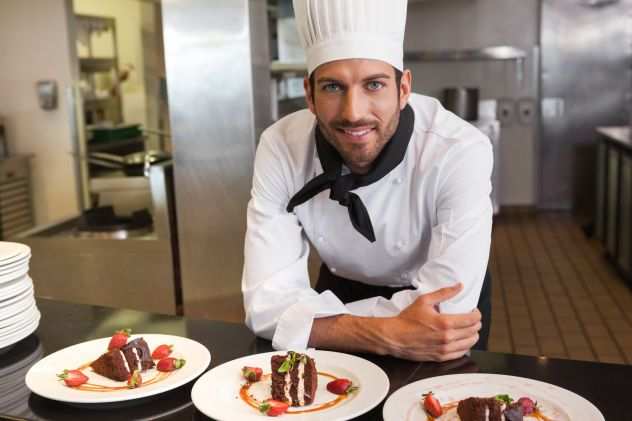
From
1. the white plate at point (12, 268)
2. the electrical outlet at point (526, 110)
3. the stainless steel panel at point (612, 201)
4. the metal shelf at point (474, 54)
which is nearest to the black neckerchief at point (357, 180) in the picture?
the white plate at point (12, 268)

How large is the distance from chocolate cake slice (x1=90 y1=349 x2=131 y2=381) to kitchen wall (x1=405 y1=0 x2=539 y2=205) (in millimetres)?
5971

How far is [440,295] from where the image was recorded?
168 cm

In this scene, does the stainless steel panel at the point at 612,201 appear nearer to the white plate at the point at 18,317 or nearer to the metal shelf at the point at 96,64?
the white plate at the point at 18,317

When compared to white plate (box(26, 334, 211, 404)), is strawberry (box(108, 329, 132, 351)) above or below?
above

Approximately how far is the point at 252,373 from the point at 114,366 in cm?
28

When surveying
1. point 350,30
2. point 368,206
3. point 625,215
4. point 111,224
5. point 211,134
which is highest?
point 350,30

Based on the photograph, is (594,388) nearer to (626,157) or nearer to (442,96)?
(626,157)

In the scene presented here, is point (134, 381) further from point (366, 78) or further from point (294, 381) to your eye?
point (366, 78)

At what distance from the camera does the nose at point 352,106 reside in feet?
5.62

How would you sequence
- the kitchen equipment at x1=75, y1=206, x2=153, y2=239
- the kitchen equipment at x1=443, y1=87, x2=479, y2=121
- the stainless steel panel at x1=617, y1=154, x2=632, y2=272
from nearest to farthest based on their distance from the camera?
the kitchen equipment at x1=75, y1=206, x2=153, y2=239, the stainless steel panel at x1=617, y1=154, x2=632, y2=272, the kitchen equipment at x1=443, y1=87, x2=479, y2=121

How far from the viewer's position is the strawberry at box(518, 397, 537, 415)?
4.11 ft

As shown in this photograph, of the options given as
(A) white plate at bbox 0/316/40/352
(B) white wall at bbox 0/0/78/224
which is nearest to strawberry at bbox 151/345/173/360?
(A) white plate at bbox 0/316/40/352

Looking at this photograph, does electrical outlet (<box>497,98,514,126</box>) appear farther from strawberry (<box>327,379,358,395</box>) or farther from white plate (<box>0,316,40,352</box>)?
strawberry (<box>327,379,358,395</box>)

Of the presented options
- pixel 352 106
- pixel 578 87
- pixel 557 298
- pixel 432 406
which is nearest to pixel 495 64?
pixel 578 87
